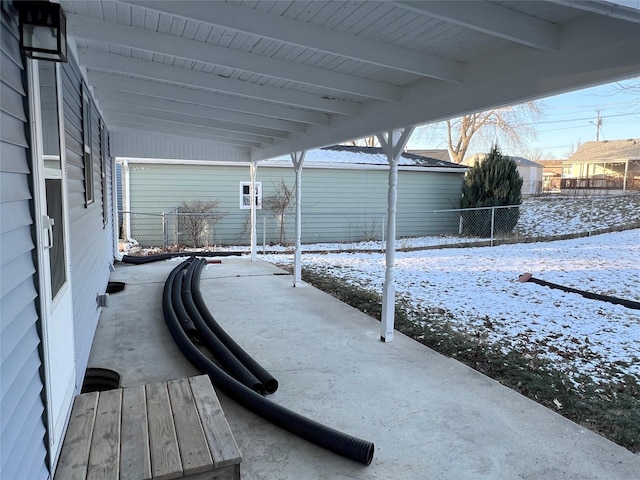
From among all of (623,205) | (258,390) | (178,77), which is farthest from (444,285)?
(623,205)

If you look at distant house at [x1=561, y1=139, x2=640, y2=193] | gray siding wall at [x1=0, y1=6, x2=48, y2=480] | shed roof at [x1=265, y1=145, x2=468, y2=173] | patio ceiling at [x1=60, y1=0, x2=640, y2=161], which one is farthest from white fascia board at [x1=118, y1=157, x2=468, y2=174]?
distant house at [x1=561, y1=139, x2=640, y2=193]

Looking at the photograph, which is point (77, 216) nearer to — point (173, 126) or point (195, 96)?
point (195, 96)

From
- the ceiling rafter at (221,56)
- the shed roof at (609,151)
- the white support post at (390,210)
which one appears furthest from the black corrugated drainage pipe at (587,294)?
the shed roof at (609,151)

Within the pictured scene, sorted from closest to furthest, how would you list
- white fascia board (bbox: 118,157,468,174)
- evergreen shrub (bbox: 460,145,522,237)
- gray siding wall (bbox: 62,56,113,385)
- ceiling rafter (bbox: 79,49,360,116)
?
gray siding wall (bbox: 62,56,113,385) < ceiling rafter (bbox: 79,49,360,116) < white fascia board (bbox: 118,157,468,174) < evergreen shrub (bbox: 460,145,522,237)

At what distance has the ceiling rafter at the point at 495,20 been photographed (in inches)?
82.9

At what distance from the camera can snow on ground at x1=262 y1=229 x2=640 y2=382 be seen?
13.9ft

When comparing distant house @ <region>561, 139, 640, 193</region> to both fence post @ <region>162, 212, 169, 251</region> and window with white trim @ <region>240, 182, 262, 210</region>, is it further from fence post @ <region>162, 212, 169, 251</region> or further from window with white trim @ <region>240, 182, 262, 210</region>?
fence post @ <region>162, 212, 169, 251</region>

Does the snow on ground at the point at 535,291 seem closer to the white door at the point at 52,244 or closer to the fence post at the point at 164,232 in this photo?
the fence post at the point at 164,232

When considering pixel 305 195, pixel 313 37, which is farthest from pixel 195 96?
pixel 305 195

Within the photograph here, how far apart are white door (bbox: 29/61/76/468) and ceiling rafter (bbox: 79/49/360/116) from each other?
52.9 inches

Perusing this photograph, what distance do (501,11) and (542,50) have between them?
0.47 m

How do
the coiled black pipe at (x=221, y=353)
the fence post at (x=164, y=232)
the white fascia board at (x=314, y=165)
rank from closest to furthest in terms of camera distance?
the coiled black pipe at (x=221, y=353)
the fence post at (x=164, y=232)
the white fascia board at (x=314, y=165)

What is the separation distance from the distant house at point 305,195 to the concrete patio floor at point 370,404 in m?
6.14

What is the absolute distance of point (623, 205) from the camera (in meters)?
15.4
